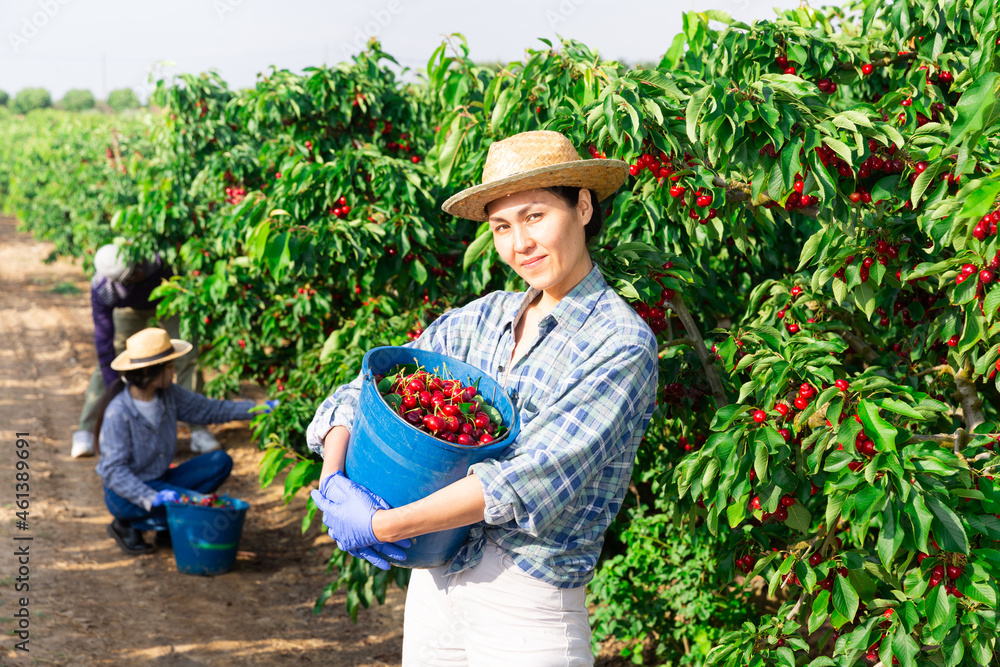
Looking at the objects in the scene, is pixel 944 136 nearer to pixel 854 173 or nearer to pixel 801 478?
pixel 854 173

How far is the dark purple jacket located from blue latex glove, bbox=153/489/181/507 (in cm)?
184

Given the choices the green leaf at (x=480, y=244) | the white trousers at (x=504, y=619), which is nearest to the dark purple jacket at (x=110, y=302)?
the green leaf at (x=480, y=244)

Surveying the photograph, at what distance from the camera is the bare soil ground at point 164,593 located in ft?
11.0

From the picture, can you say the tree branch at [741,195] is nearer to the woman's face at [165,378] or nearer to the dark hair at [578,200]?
the dark hair at [578,200]

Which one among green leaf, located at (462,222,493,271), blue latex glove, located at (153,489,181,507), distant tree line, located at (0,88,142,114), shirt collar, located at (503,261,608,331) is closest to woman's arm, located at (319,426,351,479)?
shirt collar, located at (503,261,608,331)

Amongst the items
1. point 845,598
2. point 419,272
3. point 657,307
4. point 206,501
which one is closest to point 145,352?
point 206,501

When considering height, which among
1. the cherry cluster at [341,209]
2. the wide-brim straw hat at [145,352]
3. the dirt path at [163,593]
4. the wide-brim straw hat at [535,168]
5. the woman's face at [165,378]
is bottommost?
the dirt path at [163,593]

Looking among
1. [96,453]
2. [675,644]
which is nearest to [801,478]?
[675,644]

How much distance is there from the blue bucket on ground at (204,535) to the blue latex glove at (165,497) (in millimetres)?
42

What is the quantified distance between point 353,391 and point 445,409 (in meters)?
0.40

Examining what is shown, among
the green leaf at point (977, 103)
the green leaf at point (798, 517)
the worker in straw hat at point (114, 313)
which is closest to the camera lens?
the green leaf at point (977, 103)

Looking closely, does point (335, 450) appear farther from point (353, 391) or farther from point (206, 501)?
point (206, 501)

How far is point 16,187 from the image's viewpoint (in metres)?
16.8

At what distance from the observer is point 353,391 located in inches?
72.2
